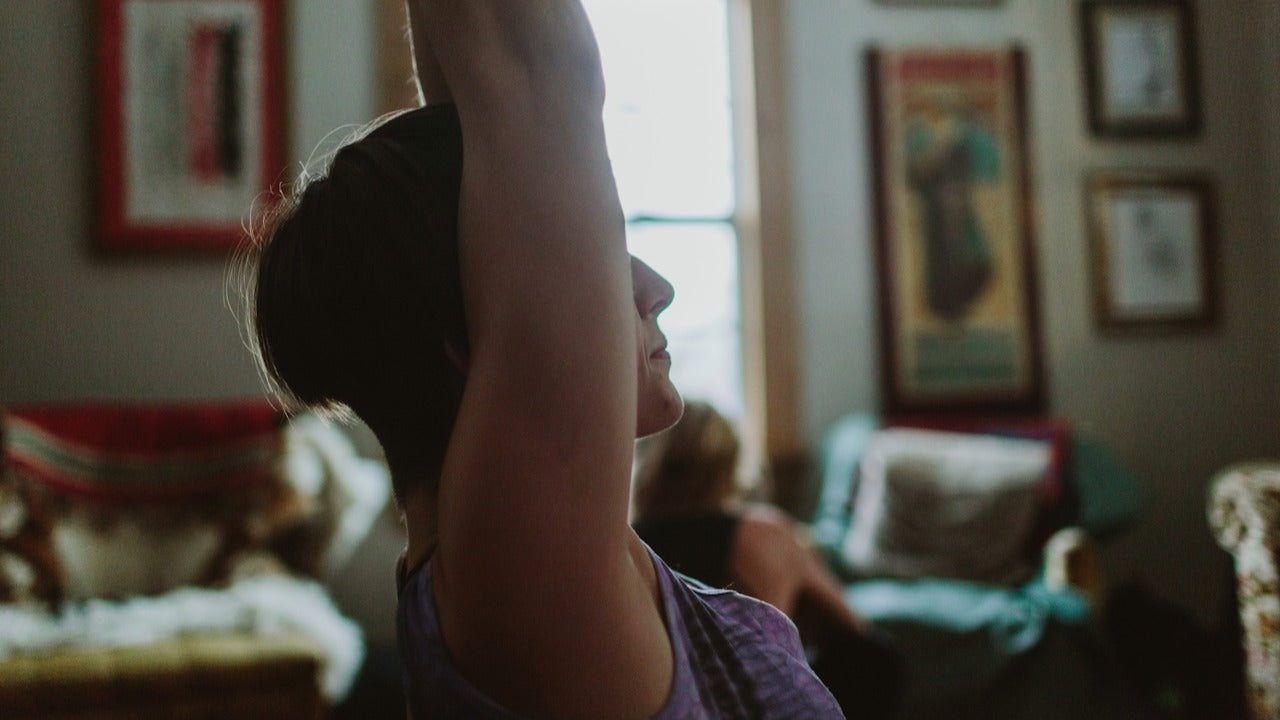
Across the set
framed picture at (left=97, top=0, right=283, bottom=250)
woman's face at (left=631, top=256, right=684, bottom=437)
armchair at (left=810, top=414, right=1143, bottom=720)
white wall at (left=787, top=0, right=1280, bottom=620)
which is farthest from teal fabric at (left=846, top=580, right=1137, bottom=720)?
framed picture at (left=97, top=0, right=283, bottom=250)

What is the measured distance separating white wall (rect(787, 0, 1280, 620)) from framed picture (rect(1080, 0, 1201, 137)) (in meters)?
0.06

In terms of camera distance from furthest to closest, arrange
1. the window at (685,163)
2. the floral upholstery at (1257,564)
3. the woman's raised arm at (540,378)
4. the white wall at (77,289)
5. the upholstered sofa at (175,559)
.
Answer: the window at (685,163)
the white wall at (77,289)
the upholstered sofa at (175,559)
the floral upholstery at (1257,564)
the woman's raised arm at (540,378)

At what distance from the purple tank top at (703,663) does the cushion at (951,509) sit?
2776 mm

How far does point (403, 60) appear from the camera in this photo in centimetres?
362

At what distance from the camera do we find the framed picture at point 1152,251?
4.13m

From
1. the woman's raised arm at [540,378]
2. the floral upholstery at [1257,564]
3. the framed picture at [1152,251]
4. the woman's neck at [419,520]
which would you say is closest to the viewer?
the woman's raised arm at [540,378]

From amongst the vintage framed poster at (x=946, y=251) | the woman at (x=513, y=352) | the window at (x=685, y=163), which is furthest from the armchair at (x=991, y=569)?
the woman at (x=513, y=352)

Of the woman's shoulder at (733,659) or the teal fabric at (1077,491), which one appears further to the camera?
the teal fabric at (1077,491)

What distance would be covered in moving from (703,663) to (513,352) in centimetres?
19

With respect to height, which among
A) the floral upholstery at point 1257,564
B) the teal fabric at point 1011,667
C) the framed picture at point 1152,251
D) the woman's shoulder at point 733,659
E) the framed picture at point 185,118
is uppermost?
the framed picture at point 185,118

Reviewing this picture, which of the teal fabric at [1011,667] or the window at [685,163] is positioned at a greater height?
the window at [685,163]

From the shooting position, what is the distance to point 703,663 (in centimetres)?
48

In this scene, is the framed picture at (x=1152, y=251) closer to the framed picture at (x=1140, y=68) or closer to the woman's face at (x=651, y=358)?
the framed picture at (x=1140, y=68)

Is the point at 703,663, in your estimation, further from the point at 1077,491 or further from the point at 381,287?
the point at 1077,491
